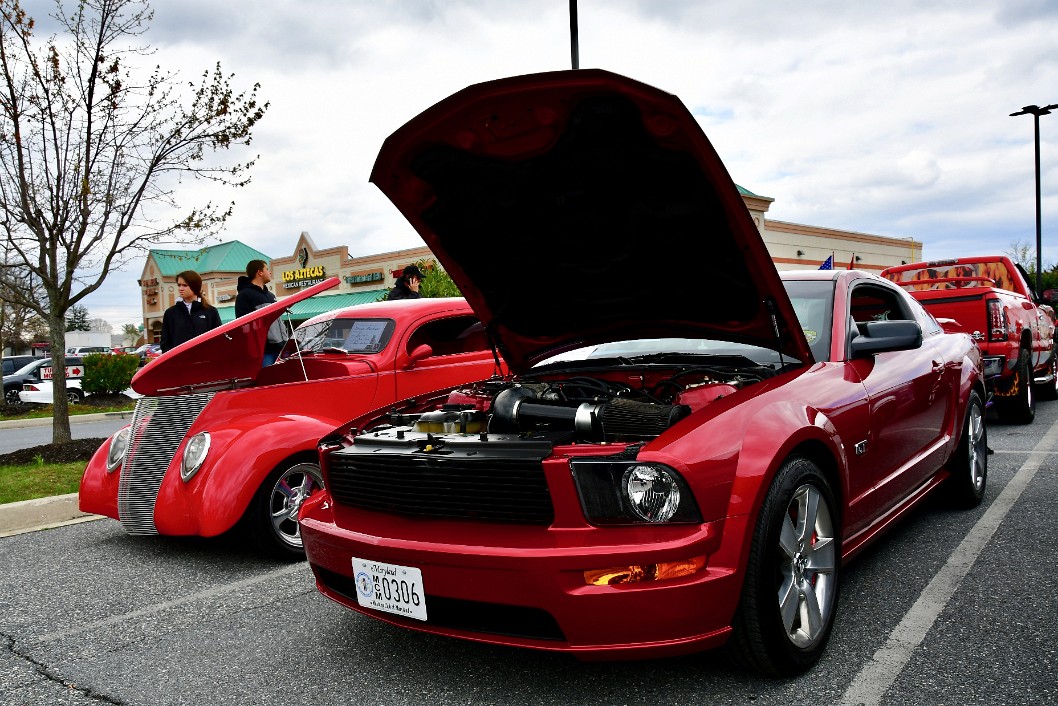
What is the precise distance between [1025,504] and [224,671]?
4.70m

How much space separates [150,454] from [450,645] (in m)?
2.50

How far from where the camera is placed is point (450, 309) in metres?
6.34

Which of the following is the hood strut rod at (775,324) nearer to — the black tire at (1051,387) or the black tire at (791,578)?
the black tire at (791,578)

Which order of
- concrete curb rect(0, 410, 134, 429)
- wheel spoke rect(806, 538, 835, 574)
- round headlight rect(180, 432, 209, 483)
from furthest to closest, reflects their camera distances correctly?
concrete curb rect(0, 410, 134, 429)
round headlight rect(180, 432, 209, 483)
wheel spoke rect(806, 538, 835, 574)

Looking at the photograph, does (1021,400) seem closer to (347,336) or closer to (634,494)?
(347,336)

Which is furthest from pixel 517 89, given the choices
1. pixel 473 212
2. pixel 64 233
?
pixel 64 233

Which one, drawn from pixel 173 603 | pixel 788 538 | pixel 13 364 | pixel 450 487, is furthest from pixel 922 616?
pixel 13 364

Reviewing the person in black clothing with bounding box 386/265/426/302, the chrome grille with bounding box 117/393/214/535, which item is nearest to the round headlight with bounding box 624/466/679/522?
the chrome grille with bounding box 117/393/214/535

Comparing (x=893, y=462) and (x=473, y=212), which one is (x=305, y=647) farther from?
(x=893, y=462)

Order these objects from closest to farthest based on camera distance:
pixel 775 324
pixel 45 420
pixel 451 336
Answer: pixel 775 324 < pixel 451 336 < pixel 45 420

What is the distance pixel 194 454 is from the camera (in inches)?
176

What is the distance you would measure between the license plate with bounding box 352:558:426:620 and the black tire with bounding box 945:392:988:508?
3.53 m

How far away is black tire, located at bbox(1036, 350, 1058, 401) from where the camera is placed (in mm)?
11070

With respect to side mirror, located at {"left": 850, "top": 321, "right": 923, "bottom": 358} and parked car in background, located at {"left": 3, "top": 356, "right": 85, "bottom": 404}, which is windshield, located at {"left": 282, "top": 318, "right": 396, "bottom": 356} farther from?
parked car in background, located at {"left": 3, "top": 356, "right": 85, "bottom": 404}
